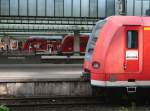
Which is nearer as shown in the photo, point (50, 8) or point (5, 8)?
point (5, 8)

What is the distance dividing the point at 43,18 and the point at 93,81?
1100 inches

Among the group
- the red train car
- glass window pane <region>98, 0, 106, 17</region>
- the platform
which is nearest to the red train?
the platform

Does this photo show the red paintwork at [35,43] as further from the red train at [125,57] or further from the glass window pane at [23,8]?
the red train at [125,57]

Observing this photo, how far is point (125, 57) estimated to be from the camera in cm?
1512

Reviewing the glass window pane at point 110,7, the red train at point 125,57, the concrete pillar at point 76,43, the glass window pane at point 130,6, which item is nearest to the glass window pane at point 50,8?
the concrete pillar at point 76,43

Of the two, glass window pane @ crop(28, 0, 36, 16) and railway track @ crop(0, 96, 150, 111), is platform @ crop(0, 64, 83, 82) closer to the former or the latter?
railway track @ crop(0, 96, 150, 111)

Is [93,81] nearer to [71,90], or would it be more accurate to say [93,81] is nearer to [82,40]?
[71,90]

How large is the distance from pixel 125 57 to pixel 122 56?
101mm

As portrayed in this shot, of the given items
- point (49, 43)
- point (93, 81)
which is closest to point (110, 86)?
point (93, 81)

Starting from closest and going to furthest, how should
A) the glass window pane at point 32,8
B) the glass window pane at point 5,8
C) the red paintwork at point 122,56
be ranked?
1. the red paintwork at point 122,56
2. the glass window pane at point 5,8
3. the glass window pane at point 32,8

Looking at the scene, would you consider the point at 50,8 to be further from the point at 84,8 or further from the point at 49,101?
the point at 49,101

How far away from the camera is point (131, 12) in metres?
43.3

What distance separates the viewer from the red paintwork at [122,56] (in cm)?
1504

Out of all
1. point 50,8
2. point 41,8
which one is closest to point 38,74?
point 41,8
